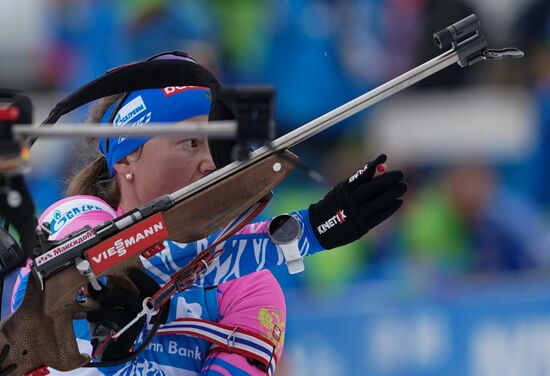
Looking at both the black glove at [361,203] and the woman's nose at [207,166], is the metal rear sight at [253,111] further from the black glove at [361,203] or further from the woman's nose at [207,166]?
the woman's nose at [207,166]

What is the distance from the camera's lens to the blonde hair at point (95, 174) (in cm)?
376

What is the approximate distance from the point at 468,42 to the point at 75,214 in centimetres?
122

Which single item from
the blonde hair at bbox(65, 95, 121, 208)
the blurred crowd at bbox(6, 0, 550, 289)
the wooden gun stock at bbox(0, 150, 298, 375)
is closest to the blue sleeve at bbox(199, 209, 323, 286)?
the wooden gun stock at bbox(0, 150, 298, 375)

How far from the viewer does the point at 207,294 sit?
367cm

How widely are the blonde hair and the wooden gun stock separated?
0.62m

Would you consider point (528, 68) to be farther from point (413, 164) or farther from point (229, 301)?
point (229, 301)

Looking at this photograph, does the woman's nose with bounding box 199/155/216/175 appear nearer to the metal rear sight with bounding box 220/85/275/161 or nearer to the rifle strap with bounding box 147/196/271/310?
the rifle strap with bounding box 147/196/271/310

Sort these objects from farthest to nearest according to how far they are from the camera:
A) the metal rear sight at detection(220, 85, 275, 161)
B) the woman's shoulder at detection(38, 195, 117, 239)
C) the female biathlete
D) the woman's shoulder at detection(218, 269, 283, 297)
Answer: the woman's shoulder at detection(218, 269, 283, 297), the woman's shoulder at detection(38, 195, 117, 239), the female biathlete, the metal rear sight at detection(220, 85, 275, 161)

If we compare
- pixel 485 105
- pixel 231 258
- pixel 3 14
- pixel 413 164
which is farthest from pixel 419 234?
pixel 231 258

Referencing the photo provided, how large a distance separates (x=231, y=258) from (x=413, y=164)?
562cm

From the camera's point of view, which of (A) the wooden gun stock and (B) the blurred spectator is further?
(B) the blurred spectator

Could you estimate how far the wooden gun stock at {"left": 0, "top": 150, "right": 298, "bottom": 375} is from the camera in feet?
10.3

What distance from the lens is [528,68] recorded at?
9312 mm

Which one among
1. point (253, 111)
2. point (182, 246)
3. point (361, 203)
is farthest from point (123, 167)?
point (253, 111)
